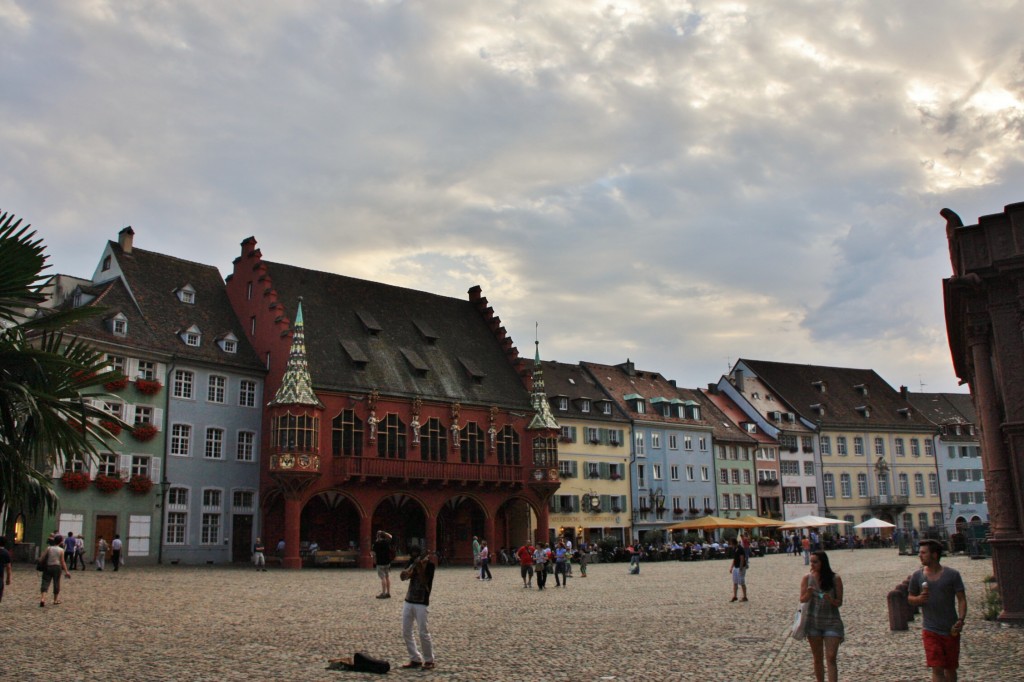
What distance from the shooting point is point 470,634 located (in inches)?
698

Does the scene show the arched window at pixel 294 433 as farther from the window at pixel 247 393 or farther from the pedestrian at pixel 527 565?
the pedestrian at pixel 527 565

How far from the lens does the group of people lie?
980 cm

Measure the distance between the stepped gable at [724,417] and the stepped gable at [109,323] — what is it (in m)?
45.5

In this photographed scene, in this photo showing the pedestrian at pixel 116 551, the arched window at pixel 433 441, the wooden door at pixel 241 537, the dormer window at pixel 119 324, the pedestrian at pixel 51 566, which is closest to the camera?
the pedestrian at pixel 51 566

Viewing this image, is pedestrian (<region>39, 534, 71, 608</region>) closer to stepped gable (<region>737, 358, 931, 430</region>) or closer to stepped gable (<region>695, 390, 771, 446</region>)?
stepped gable (<region>695, 390, 771, 446</region>)

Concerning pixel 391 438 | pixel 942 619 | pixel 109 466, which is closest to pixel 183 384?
pixel 109 466

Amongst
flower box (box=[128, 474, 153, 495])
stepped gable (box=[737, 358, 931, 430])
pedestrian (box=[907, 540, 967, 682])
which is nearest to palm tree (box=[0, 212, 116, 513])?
pedestrian (box=[907, 540, 967, 682])

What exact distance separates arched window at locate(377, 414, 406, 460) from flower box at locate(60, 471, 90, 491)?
1437cm

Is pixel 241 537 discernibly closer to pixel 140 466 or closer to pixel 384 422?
pixel 140 466

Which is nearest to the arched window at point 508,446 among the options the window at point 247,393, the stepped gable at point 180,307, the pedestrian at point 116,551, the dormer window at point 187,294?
the window at point 247,393

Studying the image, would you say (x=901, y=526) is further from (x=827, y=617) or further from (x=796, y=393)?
(x=827, y=617)

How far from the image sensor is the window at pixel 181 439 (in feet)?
148

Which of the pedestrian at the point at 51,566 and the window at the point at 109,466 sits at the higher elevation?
the window at the point at 109,466

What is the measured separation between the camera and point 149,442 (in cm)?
4394
